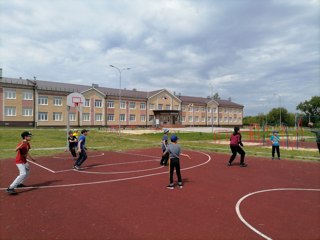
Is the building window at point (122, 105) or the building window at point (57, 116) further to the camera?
the building window at point (122, 105)

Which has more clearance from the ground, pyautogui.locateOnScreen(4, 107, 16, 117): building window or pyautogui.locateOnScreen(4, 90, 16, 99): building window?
pyautogui.locateOnScreen(4, 90, 16, 99): building window

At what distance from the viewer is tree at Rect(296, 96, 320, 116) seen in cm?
10300

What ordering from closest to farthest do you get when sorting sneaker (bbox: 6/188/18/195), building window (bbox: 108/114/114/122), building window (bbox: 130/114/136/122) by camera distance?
sneaker (bbox: 6/188/18/195)
building window (bbox: 108/114/114/122)
building window (bbox: 130/114/136/122)

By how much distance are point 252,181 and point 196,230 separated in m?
5.01

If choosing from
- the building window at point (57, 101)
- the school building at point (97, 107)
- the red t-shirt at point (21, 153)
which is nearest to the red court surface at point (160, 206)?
the red t-shirt at point (21, 153)

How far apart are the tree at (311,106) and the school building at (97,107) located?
43.0m

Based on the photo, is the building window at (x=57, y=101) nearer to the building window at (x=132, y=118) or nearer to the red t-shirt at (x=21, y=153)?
the building window at (x=132, y=118)

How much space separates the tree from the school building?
43009mm

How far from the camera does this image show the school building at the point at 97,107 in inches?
1943

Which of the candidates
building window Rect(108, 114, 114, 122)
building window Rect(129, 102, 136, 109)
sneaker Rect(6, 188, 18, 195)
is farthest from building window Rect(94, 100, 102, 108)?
sneaker Rect(6, 188, 18, 195)

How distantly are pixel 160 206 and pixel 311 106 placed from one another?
381 ft

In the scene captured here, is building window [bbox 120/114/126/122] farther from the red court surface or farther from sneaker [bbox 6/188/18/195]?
sneaker [bbox 6/188/18/195]

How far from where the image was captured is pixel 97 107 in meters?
59.4

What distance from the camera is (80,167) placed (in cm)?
1248
